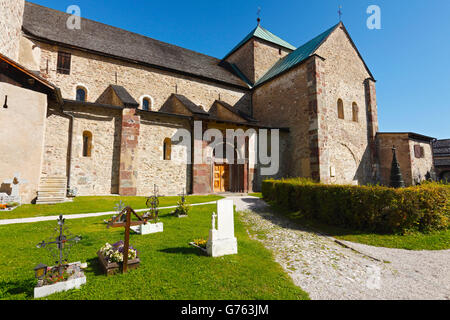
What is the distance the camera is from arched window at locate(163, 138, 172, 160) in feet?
46.9

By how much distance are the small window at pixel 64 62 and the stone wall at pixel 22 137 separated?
5.44m

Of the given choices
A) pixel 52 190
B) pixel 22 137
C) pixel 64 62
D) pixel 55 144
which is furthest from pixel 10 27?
pixel 52 190

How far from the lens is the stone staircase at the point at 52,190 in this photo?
389 inches

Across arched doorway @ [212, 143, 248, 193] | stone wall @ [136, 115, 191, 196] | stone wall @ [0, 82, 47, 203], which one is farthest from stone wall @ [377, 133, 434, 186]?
stone wall @ [0, 82, 47, 203]

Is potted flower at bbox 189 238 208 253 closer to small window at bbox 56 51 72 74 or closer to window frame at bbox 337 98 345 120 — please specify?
small window at bbox 56 51 72 74

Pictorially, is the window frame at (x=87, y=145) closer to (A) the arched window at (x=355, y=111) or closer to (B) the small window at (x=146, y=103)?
(B) the small window at (x=146, y=103)

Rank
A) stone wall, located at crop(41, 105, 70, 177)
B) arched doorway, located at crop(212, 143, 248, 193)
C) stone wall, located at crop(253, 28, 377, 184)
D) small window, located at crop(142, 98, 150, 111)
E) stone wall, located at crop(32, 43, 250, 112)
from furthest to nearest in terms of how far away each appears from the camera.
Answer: small window, located at crop(142, 98, 150, 111) < arched doorway, located at crop(212, 143, 248, 193) < stone wall, located at crop(253, 28, 377, 184) < stone wall, located at crop(32, 43, 250, 112) < stone wall, located at crop(41, 105, 70, 177)

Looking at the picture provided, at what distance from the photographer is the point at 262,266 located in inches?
170

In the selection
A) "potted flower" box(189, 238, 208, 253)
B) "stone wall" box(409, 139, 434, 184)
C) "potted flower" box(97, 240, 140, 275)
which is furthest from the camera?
"stone wall" box(409, 139, 434, 184)

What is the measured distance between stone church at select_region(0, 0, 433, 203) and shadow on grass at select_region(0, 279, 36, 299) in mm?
8234

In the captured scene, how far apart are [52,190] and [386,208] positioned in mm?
13925

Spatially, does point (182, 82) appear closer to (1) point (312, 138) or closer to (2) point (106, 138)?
(2) point (106, 138)

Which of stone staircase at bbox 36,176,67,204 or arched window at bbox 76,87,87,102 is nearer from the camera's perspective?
stone staircase at bbox 36,176,67,204
